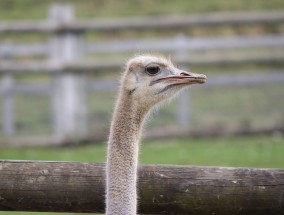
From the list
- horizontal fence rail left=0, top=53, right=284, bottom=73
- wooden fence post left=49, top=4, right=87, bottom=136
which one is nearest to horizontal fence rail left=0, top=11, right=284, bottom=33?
wooden fence post left=49, top=4, right=87, bottom=136

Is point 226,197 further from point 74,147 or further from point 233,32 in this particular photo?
point 233,32

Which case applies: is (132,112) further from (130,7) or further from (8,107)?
(130,7)

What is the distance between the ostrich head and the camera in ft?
14.5

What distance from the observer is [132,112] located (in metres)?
4.38

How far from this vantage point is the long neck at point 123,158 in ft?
13.7

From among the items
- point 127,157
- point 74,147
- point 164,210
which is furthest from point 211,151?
point 127,157

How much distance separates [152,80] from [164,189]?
65 centimetres

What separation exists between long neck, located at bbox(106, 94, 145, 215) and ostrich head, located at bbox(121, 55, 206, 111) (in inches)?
2.1

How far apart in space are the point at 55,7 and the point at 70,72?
3.16 feet

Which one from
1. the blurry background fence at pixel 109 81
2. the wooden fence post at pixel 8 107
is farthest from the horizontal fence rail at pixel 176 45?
the wooden fence post at pixel 8 107

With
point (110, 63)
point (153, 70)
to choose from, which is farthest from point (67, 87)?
point (153, 70)

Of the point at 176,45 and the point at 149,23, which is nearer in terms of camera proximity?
the point at 149,23

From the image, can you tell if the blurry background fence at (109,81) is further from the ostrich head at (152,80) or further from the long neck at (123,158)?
the long neck at (123,158)

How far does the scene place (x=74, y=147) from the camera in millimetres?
11422
